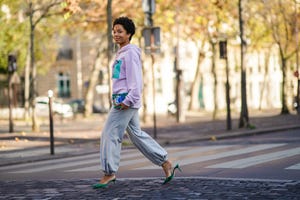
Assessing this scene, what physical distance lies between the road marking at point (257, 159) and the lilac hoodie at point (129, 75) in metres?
2.38

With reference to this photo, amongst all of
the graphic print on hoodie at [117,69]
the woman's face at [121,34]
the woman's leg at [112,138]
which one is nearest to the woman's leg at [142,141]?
the woman's leg at [112,138]

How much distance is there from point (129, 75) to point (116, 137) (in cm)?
69

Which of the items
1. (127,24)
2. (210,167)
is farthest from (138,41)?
(127,24)

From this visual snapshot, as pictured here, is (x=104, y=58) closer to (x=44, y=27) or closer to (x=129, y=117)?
(x=44, y=27)

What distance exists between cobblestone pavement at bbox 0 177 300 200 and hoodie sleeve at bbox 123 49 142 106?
94cm

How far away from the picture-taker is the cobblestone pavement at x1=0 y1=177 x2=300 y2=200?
681 centimetres

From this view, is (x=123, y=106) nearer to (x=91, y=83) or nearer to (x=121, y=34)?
(x=121, y=34)

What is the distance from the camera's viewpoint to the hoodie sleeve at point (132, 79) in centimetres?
770

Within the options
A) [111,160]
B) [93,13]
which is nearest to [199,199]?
[111,160]

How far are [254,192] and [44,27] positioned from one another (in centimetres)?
3398

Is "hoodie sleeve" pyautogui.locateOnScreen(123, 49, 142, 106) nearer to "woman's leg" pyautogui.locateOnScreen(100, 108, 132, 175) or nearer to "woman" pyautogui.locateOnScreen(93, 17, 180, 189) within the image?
"woman" pyautogui.locateOnScreen(93, 17, 180, 189)

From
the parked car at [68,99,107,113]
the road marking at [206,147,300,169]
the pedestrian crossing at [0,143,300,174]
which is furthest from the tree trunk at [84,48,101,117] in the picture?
the road marking at [206,147,300,169]

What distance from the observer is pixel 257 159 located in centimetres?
1055

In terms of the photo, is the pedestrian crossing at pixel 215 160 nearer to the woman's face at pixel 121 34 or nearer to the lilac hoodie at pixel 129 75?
the lilac hoodie at pixel 129 75
